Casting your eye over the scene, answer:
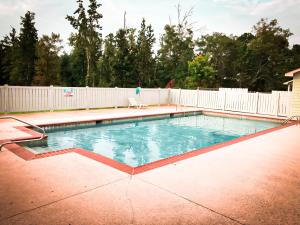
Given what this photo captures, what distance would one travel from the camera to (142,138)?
7.91 m

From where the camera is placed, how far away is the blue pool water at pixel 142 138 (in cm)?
621

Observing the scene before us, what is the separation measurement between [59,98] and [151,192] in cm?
987

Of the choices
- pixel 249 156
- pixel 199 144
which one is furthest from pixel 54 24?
pixel 249 156

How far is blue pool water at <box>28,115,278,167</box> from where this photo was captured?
6211mm

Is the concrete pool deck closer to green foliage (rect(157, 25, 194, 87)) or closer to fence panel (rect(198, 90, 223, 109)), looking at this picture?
fence panel (rect(198, 90, 223, 109))

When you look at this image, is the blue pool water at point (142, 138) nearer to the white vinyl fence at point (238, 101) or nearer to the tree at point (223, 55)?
the white vinyl fence at point (238, 101)

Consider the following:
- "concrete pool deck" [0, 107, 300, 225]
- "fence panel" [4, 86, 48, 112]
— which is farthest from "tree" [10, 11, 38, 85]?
"concrete pool deck" [0, 107, 300, 225]

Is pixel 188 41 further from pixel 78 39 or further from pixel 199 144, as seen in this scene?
pixel 199 144

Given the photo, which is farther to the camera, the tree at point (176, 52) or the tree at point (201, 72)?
the tree at point (176, 52)

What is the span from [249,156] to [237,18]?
23934mm

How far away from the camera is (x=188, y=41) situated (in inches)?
1200

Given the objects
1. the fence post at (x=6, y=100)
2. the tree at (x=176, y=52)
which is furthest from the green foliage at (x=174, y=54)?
the fence post at (x=6, y=100)

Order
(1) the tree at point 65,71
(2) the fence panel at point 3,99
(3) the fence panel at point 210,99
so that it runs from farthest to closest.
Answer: (1) the tree at point 65,71 → (3) the fence panel at point 210,99 → (2) the fence panel at point 3,99

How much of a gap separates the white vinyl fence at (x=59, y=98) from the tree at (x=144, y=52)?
1275 cm
